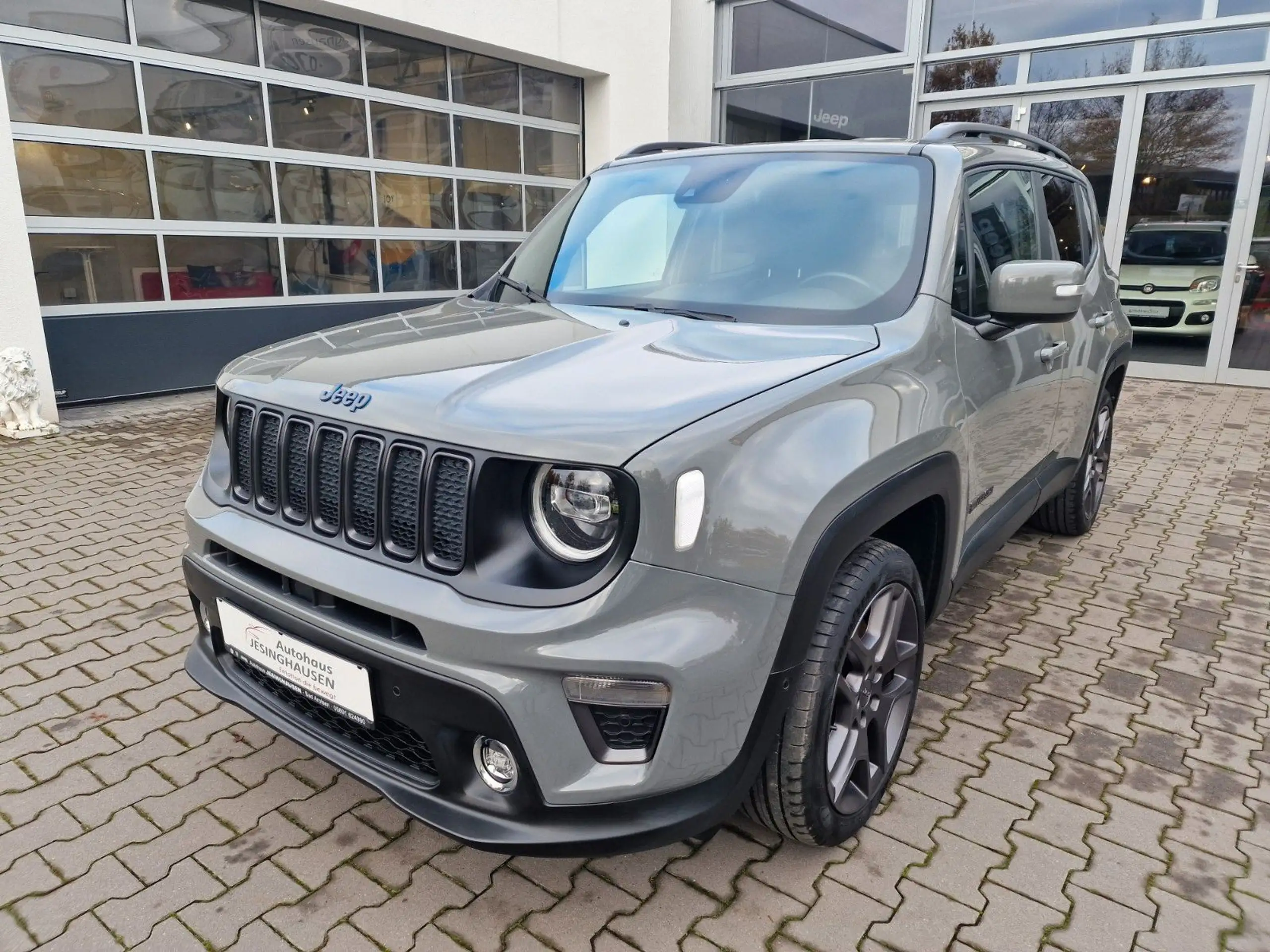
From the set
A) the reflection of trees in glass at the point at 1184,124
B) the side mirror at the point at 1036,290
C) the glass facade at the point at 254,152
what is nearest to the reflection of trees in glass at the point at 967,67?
the reflection of trees in glass at the point at 1184,124

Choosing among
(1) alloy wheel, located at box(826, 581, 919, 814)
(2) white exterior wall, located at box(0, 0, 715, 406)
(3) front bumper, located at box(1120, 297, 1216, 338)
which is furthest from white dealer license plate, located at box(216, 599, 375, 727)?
(3) front bumper, located at box(1120, 297, 1216, 338)

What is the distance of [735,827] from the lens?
2.41m

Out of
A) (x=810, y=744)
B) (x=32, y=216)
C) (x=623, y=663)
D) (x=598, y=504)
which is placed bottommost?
(x=810, y=744)

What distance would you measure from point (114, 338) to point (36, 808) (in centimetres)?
642

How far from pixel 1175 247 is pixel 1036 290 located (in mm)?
8659

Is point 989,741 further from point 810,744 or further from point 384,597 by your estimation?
point 384,597

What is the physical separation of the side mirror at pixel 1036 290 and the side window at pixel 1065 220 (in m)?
1.29

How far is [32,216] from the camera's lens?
287 inches

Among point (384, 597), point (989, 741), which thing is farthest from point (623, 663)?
point (989, 741)

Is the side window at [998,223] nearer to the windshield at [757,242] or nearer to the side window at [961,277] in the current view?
the side window at [961,277]

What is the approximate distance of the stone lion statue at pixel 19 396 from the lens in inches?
259

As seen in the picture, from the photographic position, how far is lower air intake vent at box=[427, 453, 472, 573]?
71.5 inches

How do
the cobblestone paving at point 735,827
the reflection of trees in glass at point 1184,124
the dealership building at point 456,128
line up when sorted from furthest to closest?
the reflection of trees in glass at point 1184,124, the dealership building at point 456,128, the cobblestone paving at point 735,827

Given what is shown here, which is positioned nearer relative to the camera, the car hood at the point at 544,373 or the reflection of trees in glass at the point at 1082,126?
the car hood at the point at 544,373
